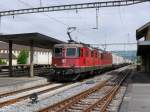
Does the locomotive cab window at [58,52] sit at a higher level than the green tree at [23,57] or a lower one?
lower

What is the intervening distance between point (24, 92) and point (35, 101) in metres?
5.83

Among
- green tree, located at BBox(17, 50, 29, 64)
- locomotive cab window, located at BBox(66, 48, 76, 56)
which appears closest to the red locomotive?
locomotive cab window, located at BBox(66, 48, 76, 56)

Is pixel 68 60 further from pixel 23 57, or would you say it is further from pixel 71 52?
pixel 23 57

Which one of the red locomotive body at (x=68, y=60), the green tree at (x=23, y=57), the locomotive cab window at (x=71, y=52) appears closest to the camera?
the red locomotive body at (x=68, y=60)

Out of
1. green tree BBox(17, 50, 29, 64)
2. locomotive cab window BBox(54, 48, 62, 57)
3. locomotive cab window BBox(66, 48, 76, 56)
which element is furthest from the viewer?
green tree BBox(17, 50, 29, 64)

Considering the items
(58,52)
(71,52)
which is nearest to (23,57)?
(58,52)

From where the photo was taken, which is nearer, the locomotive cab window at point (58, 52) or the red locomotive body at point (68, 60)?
the red locomotive body at point (68, 60)

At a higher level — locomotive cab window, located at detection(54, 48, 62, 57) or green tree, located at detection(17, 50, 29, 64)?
green tree, located at detection(17, 50, 29, 64)

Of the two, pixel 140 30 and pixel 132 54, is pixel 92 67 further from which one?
pixel 132 54

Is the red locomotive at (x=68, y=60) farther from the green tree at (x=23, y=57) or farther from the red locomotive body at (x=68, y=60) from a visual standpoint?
the green tree at (x=23, y=57)

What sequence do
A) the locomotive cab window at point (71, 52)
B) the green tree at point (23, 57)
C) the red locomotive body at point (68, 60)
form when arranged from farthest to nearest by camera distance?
the green tree at point (23, 57), the locomotive cab window at point (71, 52), the red locomotive body at point (68, 60)

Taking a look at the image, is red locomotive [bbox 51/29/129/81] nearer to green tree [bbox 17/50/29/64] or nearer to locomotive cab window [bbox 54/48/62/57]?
locomotive cab window [bbox 54/48/62/57]

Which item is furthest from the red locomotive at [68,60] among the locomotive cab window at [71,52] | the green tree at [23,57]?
the green tree at [23,57]

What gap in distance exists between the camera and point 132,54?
490 ft
